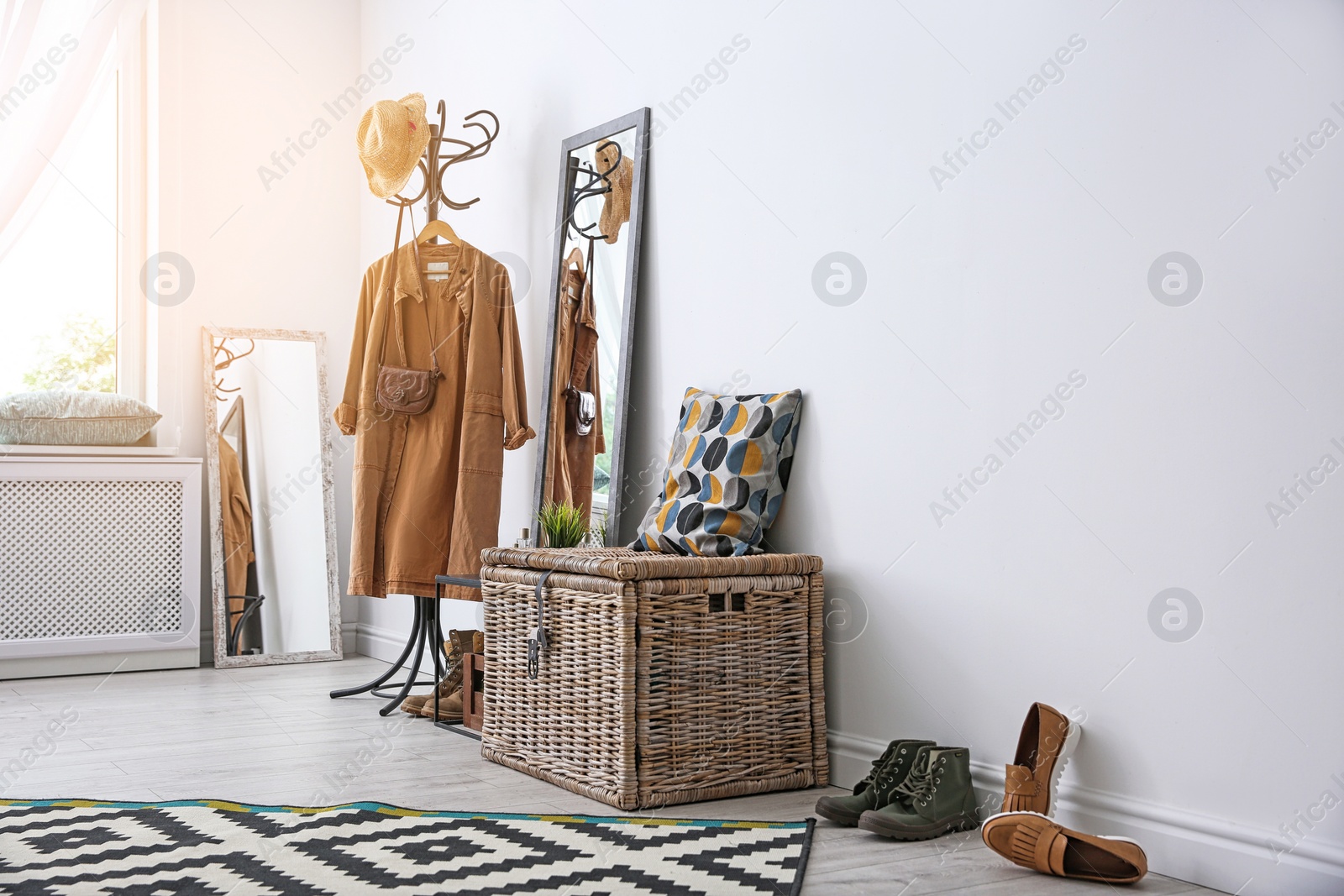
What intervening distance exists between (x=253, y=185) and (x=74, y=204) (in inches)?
25.1

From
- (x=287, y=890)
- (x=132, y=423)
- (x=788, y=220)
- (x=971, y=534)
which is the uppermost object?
(x=788, y=220)

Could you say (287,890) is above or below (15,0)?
below

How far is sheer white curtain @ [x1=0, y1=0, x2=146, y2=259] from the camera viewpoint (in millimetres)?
3891

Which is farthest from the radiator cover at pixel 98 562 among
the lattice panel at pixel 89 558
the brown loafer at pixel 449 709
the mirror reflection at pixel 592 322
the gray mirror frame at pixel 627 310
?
the gray mirror frame at pixel 627 310

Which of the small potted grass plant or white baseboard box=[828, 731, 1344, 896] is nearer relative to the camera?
white baseboard box=[828, 731, 1344, 896]

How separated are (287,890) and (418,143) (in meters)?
2.39

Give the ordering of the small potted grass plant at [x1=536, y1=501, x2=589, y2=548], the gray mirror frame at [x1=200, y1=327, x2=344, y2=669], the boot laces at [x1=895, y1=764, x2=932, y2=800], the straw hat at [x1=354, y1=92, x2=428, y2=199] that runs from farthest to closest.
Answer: the gray mirror frame at [x1=200, y1=327, x2=344, y2=669] < the straw hat at [x1=354, y1=92, x2=428, y2=199] < the small potted grass plant at [x1=536, y1=501, x2=589, y2=548] < the boot laces at [x1=895, y1=764, x2=932, y2=800]

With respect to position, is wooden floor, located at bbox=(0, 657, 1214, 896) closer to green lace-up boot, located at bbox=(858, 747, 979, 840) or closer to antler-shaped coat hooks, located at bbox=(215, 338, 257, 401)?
green lace-up boot, located at bbox=(858, 747, 979, 840)

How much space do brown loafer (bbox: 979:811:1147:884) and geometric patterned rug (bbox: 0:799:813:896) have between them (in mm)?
328

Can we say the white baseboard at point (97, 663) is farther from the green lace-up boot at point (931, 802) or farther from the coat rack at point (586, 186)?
the green lace-up boot at point (931, 802)

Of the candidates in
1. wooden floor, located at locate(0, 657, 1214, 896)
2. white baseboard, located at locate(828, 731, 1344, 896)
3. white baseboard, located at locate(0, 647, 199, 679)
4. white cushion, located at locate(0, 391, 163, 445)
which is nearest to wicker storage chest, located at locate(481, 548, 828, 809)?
wooden floor, located at locate(0, 657, 1214, 896)

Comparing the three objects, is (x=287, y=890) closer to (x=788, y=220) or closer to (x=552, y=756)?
(x=552, y=756)

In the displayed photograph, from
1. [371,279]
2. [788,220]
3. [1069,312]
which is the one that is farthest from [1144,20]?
[371,279]

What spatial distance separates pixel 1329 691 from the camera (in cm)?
163
